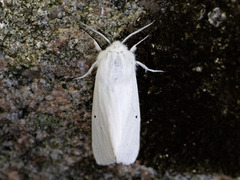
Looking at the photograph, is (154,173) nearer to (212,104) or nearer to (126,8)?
(212,104)

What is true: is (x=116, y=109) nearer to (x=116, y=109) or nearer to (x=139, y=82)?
(x=116, y=109)

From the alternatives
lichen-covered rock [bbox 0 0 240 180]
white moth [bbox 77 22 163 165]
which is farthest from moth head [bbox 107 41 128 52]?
lichen-covered rock [bbox 0 0 240 180]

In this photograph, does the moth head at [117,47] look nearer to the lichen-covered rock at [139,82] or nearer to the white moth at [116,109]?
the white moth at [116,109]

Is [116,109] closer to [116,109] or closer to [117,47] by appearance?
[116,109]

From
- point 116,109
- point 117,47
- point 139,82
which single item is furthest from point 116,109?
point 117,47

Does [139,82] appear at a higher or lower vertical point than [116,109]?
higher

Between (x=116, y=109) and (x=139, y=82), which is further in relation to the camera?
(x=139, y=82)

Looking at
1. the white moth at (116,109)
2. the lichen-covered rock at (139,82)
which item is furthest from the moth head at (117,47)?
the lichen-covered rock at (139,82)

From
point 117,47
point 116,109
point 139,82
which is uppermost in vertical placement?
point 117,47

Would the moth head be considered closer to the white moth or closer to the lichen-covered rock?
the white moth

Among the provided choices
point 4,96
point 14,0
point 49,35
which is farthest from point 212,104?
point 14,0
